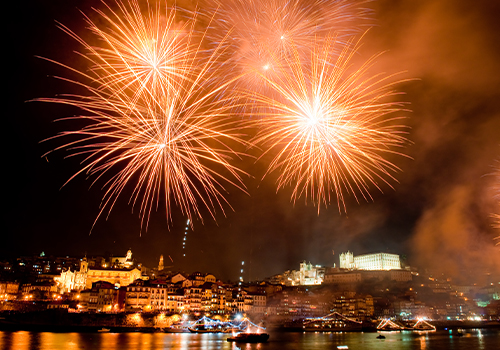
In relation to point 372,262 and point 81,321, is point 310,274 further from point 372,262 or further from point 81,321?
point 81,321

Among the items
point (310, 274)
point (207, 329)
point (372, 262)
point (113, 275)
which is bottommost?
point (207, 329)

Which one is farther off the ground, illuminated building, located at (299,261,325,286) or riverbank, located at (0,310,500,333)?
illuminated building, located at (299,261,325,286)

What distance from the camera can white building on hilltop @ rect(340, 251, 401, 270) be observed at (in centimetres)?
11634

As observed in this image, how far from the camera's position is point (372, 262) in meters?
118

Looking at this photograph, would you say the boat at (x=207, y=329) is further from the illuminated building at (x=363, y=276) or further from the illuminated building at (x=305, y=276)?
the illuminated building at (x=305, y=276)

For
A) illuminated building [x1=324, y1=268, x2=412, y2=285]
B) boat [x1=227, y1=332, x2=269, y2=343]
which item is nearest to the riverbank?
boat [x1=227, y1=332, x2=269, y2=343]

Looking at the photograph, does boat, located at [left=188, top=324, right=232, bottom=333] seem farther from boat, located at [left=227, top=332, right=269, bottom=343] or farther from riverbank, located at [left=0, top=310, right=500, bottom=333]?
boat, located at [left=227, top=332, right=269, bottom=343]

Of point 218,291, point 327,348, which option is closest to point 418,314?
point 218,291

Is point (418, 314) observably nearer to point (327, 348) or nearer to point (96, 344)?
point (327, 348)

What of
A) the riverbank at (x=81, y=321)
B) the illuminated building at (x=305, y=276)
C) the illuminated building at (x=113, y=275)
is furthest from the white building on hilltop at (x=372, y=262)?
the riverbank at (x=81, y=321)

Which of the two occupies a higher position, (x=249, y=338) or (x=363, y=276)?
(x=363, y=276)

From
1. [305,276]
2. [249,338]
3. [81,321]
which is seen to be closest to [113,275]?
[81,321]

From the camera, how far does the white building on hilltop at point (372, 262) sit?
116344 millimetres

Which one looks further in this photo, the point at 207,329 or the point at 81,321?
the point at 207,329
